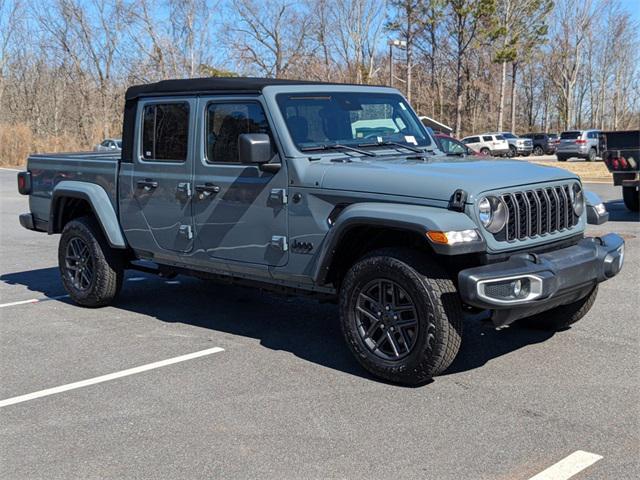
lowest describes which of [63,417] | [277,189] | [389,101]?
[63,417]

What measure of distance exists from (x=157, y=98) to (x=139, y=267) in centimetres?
167

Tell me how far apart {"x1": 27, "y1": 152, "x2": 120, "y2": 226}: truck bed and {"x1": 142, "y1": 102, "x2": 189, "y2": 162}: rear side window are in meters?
0.49

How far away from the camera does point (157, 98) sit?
666cm

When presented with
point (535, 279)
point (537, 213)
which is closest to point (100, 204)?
point (537, 213)

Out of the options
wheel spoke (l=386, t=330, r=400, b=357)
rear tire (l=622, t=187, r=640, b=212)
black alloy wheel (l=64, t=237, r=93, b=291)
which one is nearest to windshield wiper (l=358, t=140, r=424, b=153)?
wheel spoke (l=386, t=330, r=400, b=357)

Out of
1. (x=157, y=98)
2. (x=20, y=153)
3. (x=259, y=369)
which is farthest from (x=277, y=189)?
(x=20, y=153)

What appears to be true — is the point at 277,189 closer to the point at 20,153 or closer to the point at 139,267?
the point at 139,267

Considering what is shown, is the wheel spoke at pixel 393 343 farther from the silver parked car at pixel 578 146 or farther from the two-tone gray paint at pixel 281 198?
the silver parked car at pixel 578 146

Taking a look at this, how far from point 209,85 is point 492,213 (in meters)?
2.59

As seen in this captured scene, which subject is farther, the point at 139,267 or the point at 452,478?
the point at 139,267

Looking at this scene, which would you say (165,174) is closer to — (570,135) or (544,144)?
(570,135)

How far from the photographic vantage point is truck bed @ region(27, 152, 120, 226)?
7.03 m

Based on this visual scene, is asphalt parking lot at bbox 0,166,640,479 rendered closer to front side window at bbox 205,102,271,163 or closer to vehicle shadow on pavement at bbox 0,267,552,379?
vehicle shadow on pavement at bbox 0,267,552,379

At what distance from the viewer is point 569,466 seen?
3.76 metres
